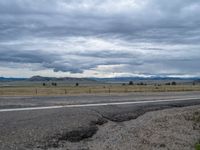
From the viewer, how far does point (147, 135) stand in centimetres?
1134

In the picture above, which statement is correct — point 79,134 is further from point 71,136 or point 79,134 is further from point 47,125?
point 47,125

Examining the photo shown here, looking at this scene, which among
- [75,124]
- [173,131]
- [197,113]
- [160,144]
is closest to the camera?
[160,144]

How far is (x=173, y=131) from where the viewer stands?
42.0 ft

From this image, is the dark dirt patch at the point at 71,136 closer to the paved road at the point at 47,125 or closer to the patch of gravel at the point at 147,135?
the paved road at the point at 47,125

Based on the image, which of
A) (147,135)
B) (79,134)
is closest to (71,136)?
(79,134)

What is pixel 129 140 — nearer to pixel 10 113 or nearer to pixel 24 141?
pixel 24 141

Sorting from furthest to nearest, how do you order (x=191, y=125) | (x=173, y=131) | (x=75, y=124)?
(x=191, y=125)
(x=173, y=131)
(x=75, y=124)

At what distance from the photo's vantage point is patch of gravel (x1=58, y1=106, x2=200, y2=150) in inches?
376

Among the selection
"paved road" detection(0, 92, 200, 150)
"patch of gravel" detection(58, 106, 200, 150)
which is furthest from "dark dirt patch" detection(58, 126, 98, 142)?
"patch of gravel" detection(58, 106, 200, 150)

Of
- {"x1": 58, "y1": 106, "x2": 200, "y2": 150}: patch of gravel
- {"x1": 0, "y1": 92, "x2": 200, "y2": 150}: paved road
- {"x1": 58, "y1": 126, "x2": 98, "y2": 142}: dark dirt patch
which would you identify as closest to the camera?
{"x1": 0, "y1": 92, "x2": 200, "y2": 150}: paved road

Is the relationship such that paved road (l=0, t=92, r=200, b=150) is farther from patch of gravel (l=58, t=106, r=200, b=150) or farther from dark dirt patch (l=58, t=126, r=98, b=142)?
patch of gravel (l=58, t=106, r=200, b=150)

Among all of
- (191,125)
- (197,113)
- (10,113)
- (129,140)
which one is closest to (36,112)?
(10,113)

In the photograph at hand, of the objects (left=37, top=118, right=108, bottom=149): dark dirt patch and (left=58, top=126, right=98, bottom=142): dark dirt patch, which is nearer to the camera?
(left=37, top=118, right=108, bottom=149): dark dirt patch

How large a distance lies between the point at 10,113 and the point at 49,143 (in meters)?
3.62
